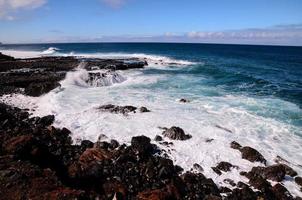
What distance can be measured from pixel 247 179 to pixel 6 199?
8298mm

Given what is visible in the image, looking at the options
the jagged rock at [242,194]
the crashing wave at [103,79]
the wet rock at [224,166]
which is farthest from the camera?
the crashing wave at [103,79]

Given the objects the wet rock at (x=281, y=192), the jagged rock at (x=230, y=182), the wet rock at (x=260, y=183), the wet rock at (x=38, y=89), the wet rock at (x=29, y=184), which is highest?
the wet rock at (x=29, y=184)

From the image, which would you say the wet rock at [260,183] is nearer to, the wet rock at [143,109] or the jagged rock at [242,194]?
the jagged rock at [242,194]

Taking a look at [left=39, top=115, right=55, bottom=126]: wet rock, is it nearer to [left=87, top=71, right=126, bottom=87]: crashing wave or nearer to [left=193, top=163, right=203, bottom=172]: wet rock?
[left=193, top=163, right=203, bottom=172]: wet rock

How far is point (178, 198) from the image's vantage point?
9.26m

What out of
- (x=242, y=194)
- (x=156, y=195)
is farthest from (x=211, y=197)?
(x=156, y=195)

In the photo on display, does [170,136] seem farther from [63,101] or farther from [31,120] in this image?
[63,101]

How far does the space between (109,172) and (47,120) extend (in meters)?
6.91

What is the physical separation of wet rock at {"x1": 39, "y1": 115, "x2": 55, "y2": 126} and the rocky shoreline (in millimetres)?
1101

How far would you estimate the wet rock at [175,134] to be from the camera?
14.2 meters

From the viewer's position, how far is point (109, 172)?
10555 mm

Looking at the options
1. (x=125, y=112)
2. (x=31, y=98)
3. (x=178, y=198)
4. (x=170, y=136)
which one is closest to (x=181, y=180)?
(x=178, y=198)

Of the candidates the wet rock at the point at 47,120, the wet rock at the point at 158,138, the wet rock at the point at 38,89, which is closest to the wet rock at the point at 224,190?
the wet rock at the point at 158,138

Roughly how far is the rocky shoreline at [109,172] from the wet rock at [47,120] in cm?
110
